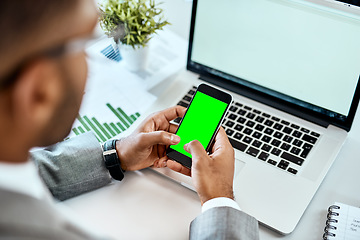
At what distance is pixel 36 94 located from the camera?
1.56 ft

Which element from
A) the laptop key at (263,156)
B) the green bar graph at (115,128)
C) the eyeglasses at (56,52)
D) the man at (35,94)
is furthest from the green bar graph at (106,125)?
the eyeglasses at (56,52)

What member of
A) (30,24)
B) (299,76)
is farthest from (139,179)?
(30,24)

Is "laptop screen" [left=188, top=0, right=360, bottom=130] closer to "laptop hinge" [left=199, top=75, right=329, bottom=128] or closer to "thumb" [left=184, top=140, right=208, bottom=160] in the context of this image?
"laptop hinge" [left=199, top=75, right=329, bottom=128]

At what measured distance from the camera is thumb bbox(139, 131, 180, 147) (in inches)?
37.0

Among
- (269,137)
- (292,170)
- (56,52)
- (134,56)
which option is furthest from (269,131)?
(56,52)

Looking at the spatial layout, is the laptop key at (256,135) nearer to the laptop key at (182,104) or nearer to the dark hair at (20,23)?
the laptop key at (182,104)

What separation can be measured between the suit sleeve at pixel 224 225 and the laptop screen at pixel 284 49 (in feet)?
1.26

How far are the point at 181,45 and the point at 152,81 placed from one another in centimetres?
18

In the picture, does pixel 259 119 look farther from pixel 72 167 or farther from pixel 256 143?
pixel 72 167

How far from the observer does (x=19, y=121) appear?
1.59 feet

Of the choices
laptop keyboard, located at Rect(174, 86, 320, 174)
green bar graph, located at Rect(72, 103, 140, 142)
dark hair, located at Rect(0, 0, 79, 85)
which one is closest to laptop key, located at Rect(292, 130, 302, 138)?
laptop keyboard, located at Rect(174, 86, 320, 174)

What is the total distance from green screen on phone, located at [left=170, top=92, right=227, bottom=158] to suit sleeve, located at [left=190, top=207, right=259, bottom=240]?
0.16 metres

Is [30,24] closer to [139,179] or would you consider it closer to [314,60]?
[139,179]

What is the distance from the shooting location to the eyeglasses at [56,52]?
0.46 m
